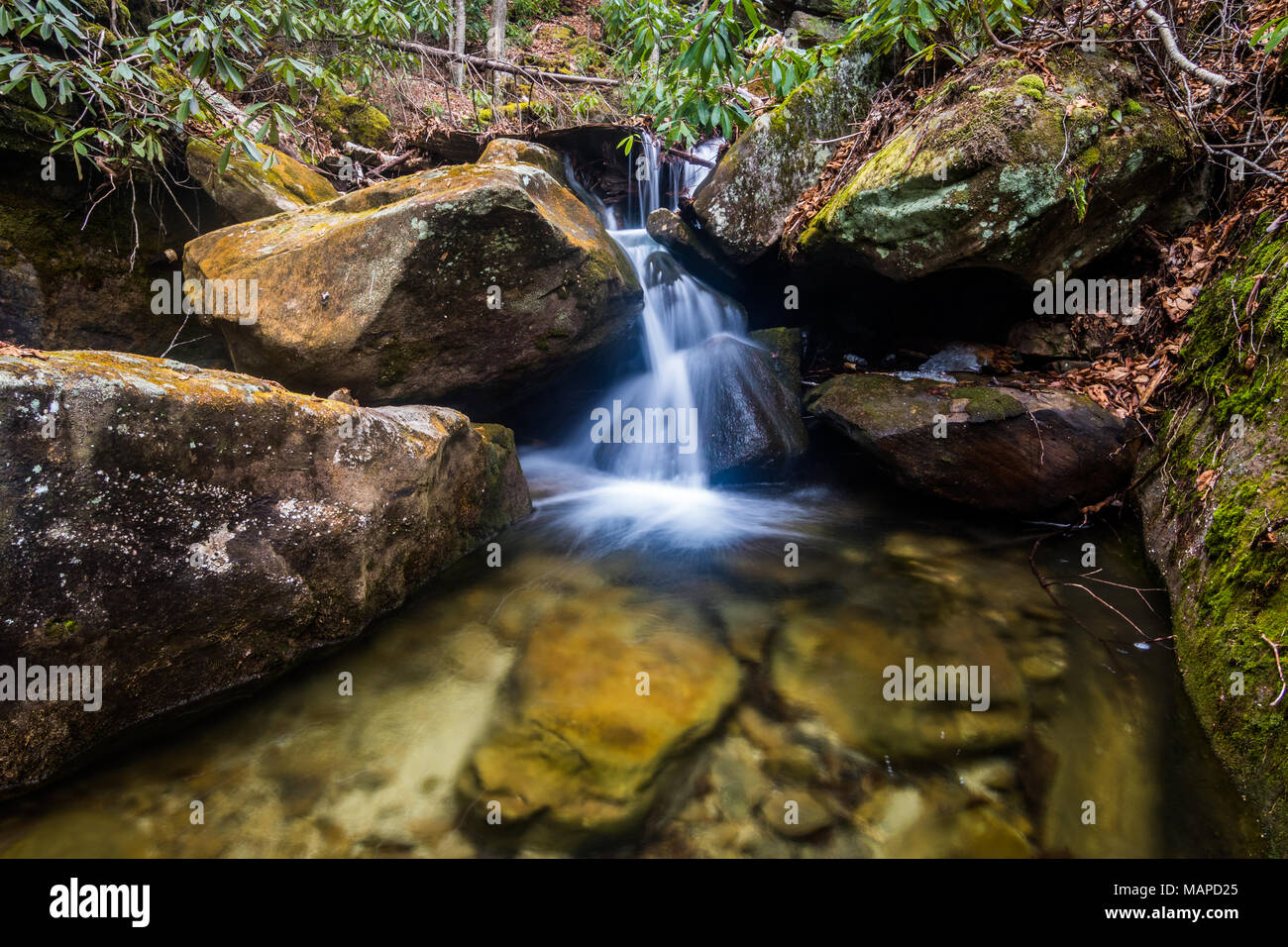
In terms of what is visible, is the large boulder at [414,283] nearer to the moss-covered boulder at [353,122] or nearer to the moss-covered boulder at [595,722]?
the moss-covered boulder at [595,722]

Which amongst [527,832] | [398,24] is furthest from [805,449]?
[398,24]

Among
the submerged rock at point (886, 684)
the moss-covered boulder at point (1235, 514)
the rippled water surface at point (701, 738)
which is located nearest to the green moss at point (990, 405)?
the moss-covered boulder at point (1235, 514)

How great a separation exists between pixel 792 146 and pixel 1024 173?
261 cm

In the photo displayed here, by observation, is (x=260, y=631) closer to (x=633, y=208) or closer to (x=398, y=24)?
(x=398, y=24)

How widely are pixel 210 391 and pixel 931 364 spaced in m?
5.87

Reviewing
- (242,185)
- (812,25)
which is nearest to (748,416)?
(242,185)

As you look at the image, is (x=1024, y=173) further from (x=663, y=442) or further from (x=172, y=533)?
(x=172, y=533)

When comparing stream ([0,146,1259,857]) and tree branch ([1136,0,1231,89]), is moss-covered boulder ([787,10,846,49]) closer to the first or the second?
tree branch ([1136,0,1231,89])

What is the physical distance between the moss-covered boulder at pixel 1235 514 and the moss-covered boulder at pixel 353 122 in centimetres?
1039

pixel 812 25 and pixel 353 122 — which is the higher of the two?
pixel 812 25

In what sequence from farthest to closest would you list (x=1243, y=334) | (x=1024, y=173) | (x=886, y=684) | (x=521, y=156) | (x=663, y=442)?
1. (x=521, y=156)
2. (x=663, y=442)
3. (x=1024, y=173)
4. (x=1243, y=334)
5. (x=886, y=684)

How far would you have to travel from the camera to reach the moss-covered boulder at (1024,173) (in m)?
3.86

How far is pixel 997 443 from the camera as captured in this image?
169 inches

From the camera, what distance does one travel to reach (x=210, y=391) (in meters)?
2.47
